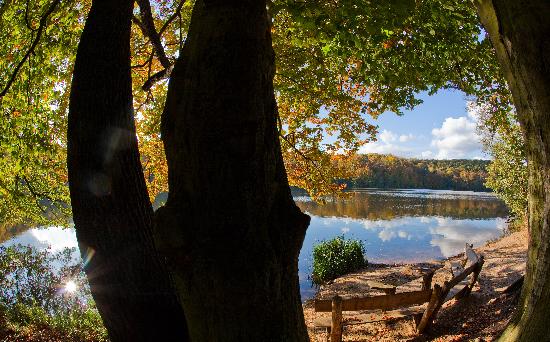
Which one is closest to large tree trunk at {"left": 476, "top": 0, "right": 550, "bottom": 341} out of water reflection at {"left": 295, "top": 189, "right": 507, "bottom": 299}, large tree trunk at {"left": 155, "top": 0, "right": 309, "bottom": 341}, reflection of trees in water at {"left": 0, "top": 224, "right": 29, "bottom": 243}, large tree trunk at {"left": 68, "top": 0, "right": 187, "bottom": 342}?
large tree trunk at {"left": 155, "top": 0, "right": 309, "bottom": 341}

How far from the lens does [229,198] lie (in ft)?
6.89

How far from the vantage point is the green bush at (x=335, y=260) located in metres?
17.9

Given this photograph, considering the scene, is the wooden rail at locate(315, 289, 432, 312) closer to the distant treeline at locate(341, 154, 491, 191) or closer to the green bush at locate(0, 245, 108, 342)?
the green bush at locate(0, 245, 108, 342)

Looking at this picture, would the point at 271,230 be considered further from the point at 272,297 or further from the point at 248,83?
the point at 248,83

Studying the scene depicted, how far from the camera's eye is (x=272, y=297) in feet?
7.04

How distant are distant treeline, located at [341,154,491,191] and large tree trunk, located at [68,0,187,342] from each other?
114 m

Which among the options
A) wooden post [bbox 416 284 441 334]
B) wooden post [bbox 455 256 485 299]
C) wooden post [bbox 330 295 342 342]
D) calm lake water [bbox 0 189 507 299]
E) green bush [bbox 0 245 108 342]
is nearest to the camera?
wooden post [bbox 330 295 342 342]

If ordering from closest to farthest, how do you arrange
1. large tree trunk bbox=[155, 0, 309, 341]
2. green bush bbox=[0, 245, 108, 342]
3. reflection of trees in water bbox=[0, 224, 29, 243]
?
large tree trunk bbox=[155, 0, 309, 341] < green bush bbox=[0, 245, 108, 342] < reflection of trees in water bbox=[0, 224, 29, 243]

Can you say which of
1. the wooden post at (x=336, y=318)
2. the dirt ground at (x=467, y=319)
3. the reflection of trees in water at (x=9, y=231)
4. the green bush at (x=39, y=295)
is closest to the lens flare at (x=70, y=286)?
the green bush at (x=39, y=295)

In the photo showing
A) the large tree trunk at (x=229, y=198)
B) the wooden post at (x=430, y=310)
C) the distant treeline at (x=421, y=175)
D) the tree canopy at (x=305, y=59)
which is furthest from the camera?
the distant treeline at (x=421, y=175)

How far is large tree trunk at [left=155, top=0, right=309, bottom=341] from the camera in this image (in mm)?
2092

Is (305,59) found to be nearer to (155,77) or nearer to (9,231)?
(155,77)

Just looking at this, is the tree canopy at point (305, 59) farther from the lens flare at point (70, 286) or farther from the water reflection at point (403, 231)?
the water reflection at point (403, 231)

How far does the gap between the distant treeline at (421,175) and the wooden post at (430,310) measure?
357 ft
